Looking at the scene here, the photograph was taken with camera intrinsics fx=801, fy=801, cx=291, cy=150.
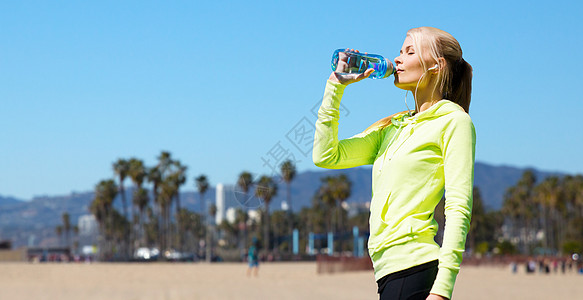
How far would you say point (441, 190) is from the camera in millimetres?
2436

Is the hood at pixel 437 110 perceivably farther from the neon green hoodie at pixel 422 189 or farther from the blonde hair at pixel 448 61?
the blonde hair at pixel 448 61

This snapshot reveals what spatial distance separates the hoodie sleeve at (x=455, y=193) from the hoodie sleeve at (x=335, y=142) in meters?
0.37

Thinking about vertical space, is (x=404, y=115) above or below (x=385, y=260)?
above

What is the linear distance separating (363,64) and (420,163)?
1.24ft

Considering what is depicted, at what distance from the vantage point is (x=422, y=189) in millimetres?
2402

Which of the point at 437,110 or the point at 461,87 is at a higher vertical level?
the point at 461,87

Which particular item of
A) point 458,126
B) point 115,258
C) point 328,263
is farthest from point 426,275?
point 115,258

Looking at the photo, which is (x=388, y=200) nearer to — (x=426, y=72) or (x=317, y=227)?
(x=426, y=72)

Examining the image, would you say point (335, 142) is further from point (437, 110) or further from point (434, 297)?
point (434, 297)

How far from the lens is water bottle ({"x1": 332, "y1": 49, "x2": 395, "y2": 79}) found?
8.36 ft

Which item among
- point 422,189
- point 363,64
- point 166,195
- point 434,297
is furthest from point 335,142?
point 166,195

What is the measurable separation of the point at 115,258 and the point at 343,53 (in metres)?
88.0

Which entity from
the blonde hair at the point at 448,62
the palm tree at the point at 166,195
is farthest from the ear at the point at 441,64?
the palm tree at the point at 166,195

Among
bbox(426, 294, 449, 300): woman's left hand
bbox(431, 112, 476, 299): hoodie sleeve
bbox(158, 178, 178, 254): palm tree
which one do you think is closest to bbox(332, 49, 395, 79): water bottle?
bbox(431, 112, 476, 299): hoodie sleeve
